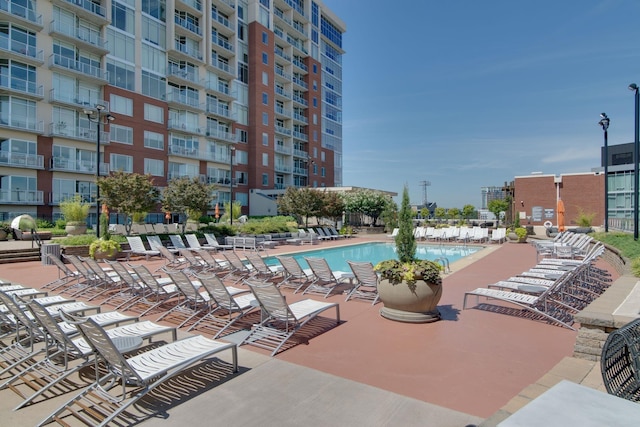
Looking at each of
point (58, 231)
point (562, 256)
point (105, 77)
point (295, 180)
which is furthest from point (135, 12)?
point (562, 256)

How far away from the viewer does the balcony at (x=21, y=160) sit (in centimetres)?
2722

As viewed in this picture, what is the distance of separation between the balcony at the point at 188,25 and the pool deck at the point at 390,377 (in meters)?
42.1

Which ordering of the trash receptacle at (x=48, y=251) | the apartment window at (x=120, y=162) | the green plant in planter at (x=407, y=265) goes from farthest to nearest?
the apartment window at (x=120, y=162), the trash receptacle at (x=48, y=251), the green plant in planter at (x=407, y=265)

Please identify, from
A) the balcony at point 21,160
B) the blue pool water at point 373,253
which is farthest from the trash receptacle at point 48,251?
the balcony at point 21,160

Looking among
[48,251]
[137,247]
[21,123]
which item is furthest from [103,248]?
[21,123]

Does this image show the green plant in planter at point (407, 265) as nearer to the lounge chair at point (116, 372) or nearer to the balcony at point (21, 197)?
the lounge chair at point (116, 372)

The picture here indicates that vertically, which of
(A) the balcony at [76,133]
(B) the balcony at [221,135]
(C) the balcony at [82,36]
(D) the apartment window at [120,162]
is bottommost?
(D) the apartment window at [120,162]

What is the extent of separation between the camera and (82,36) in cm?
3162

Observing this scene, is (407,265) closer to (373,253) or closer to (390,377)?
(390,377)

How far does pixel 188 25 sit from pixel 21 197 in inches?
943

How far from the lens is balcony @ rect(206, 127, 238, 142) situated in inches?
1702

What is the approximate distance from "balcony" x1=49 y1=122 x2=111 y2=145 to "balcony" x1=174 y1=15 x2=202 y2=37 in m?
14.8

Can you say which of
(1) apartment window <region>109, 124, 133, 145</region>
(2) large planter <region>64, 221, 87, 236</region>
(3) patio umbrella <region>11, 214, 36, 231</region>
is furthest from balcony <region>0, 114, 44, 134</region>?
(3) patio umbrella <region>11, 214, 36, 231</region>

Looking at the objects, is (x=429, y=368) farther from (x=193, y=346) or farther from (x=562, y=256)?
(x=562, y=256)
